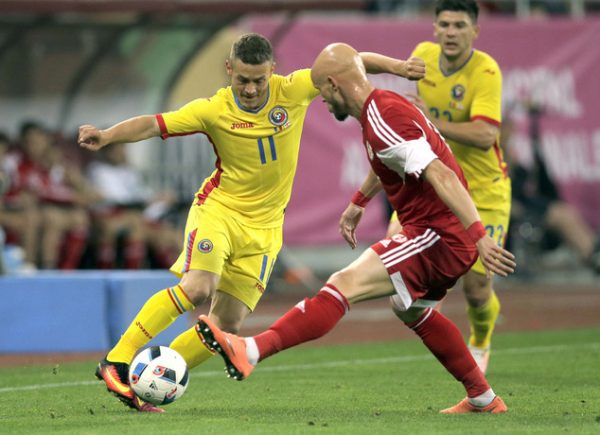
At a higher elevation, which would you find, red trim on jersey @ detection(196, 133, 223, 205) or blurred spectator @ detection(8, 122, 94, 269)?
red trim on jersey @ detection(196, 133, 223, 205)

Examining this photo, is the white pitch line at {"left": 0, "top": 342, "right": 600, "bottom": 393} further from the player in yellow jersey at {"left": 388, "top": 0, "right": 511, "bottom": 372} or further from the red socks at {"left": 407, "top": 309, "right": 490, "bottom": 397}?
the red socks at {"left": 407, "top": 309, "right": 490, "bottom": 397}

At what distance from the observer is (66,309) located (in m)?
11.7

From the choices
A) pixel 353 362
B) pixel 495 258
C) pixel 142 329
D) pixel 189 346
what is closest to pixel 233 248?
pixel 189 346

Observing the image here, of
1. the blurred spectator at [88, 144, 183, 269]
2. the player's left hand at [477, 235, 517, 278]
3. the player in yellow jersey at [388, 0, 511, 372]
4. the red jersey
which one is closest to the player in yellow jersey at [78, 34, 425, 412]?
the red jersey

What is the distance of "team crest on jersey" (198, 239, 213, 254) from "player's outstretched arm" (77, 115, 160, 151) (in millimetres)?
672

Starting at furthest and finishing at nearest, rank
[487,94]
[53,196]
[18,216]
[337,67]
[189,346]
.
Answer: [53,196]
[18,216]
[487,94]
[189,346]
[337,67]

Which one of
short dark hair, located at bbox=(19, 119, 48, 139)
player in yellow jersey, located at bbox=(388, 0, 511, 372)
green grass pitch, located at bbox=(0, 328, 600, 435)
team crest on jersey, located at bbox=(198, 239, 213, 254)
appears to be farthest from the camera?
short dark hair, located at bbox=(19, 119, 48, 139)

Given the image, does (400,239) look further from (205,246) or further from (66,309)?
(66,309)

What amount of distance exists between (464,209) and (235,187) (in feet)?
6.29

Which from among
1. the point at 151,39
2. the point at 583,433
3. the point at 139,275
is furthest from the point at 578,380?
the point at 151,39

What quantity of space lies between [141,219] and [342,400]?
8.01m

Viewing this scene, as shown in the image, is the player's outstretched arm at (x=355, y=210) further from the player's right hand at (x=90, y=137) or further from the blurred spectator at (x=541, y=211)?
the blurred spectator at (x=541, y=211)

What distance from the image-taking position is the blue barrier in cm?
1164

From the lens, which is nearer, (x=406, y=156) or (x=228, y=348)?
(x=228, y=348)
